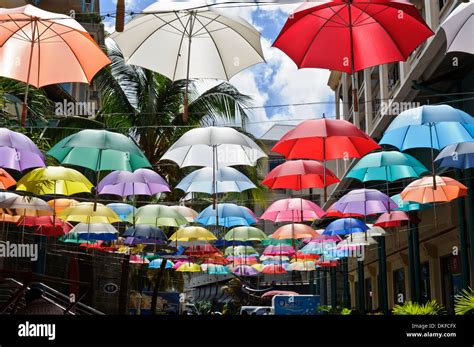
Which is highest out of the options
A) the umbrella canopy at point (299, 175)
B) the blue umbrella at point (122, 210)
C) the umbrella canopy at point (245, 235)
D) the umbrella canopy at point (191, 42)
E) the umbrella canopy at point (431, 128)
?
the umbrella canopy at point (191, 42)

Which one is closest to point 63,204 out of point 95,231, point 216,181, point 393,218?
point 95,231

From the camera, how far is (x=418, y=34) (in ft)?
33.0

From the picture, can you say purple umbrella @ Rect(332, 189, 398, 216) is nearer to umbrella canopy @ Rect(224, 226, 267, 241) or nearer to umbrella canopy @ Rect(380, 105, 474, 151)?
umbrella canopy @ Rect(380, 105, 474, 151)

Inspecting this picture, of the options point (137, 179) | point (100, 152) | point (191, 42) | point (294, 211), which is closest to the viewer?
point (191, 42)

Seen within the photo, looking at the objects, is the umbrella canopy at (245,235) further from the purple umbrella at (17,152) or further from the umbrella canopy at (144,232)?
the purple umbrella at (17,152)

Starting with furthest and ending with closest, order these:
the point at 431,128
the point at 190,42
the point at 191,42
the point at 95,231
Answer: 1. the point at 95,231
2. the point at 431,128
3. the point at 191,42
4. the point at 190,42

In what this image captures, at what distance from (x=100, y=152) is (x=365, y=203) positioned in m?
7.40

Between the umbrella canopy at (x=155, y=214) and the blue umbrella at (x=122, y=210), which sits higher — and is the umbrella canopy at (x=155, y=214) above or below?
below

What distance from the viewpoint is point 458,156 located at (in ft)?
49.1

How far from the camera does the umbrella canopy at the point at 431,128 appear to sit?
12.1 m

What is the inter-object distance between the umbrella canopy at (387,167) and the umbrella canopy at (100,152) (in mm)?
Answer: 5160

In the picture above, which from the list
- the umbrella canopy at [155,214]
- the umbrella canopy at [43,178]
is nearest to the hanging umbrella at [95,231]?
the umbrella canopy at [155,214]

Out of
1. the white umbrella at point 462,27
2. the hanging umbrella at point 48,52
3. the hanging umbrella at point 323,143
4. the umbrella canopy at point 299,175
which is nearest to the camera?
the white umbrella at point 462,27

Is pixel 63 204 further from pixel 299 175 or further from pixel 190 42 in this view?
pixel 190 42
